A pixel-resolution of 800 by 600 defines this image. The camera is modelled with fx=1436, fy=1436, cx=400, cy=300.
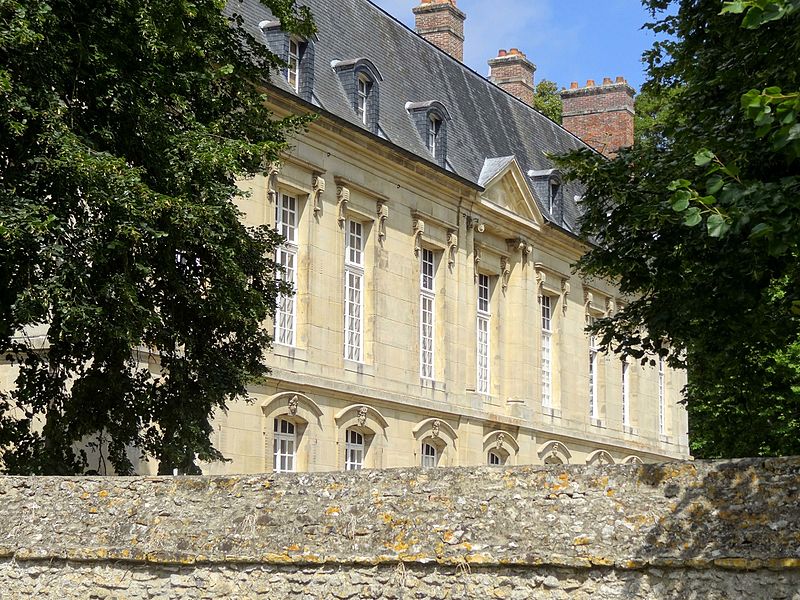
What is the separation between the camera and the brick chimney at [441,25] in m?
38.0

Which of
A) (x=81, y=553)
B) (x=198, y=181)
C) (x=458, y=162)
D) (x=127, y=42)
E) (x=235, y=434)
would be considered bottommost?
(x=81, y=553)

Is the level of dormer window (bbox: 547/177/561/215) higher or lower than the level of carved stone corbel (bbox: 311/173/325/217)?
higher

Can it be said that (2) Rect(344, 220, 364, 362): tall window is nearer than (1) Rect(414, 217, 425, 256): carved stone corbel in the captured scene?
Yes

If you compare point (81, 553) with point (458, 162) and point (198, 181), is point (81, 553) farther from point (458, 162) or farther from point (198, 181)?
point (458, 162)

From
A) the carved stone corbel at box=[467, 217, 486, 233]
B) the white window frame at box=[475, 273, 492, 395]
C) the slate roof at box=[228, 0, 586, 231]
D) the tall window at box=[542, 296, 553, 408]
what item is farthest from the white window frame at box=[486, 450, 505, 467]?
the slate roof at box=[228, 0, 586, 231]

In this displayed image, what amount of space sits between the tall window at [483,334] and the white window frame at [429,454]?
3.09 m

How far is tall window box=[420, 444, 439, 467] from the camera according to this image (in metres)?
29.2

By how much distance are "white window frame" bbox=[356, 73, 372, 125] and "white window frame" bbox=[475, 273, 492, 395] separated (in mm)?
5685

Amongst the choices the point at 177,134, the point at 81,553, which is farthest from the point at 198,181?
the point at 81,553

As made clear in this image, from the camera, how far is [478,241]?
3225 cm

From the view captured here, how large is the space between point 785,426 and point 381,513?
1770cm

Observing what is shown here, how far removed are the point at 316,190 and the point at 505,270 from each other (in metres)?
8.10

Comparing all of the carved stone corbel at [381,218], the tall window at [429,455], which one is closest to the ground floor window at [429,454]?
the tall window at [429,455]

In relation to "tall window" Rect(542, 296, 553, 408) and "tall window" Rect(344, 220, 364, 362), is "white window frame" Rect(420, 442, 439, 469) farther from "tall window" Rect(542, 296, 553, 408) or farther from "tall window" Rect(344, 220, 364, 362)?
"tall window" Rect(542, 296, 553, 408)
